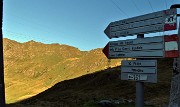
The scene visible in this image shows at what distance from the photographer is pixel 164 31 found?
23.2 feet

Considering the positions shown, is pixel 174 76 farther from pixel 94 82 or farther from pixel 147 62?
pixel 94 82

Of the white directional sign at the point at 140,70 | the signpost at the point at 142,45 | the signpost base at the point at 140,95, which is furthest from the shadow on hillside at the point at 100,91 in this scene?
the signpost base at the point at 140,95

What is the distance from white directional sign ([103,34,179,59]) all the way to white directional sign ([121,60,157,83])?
0.16 metres

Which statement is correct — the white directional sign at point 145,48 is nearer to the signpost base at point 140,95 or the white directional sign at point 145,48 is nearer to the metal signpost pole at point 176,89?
the signpost base at point 140,95

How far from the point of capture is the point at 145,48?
23.9 ft

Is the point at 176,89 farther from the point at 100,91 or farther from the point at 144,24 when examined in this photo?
the point at 100,91

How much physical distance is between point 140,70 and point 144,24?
42.3 inches

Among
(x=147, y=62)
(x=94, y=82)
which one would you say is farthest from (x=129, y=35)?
(x=94, y=82)

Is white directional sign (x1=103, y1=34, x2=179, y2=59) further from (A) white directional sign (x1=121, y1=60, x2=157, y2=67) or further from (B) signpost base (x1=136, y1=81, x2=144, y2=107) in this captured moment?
(B) signpost base (x1=136, y1=81, x2=144, y2=107)

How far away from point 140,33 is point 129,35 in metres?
0.38

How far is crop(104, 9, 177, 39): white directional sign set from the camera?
6961mm

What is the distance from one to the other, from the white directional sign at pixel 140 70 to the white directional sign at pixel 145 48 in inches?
6.3

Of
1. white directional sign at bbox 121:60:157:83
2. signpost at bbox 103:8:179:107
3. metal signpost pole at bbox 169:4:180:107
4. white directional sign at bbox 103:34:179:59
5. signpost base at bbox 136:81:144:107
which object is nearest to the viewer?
white directional sign at bbox 103:34:179:59

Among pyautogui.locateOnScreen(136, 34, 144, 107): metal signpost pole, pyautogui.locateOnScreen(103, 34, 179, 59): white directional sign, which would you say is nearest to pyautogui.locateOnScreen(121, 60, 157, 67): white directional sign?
pyautogui.locateOnScreen(103, 34, 179, 59): white directional sign
